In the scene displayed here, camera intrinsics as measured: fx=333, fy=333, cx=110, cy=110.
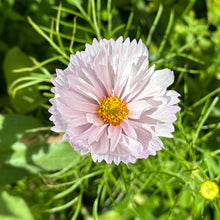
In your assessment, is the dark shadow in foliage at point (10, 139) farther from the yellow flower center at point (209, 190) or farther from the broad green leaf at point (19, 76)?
the yellow flower center at point (209, 190)

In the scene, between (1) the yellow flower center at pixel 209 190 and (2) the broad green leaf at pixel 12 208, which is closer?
(1) the yellow flower center at pixel 209 190

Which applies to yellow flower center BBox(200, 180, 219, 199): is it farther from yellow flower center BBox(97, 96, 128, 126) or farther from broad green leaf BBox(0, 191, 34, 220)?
broad green leaf BBox(0, 191, 34, 220)

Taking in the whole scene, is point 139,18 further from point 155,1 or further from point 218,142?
point 218,142

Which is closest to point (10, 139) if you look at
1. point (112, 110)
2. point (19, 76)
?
point (19, 76)

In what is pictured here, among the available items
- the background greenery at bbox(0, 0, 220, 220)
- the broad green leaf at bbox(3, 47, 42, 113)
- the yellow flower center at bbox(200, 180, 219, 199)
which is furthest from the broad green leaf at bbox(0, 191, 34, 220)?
the yellow flower center at bbox(200, 180, 219, 199)

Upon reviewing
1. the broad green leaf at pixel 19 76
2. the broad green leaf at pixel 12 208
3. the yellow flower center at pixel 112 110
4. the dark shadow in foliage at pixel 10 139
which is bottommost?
the broad green leaf at pixel 12 208

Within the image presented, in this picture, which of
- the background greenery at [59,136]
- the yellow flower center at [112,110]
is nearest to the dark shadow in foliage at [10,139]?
the background greenery at [59,136]
